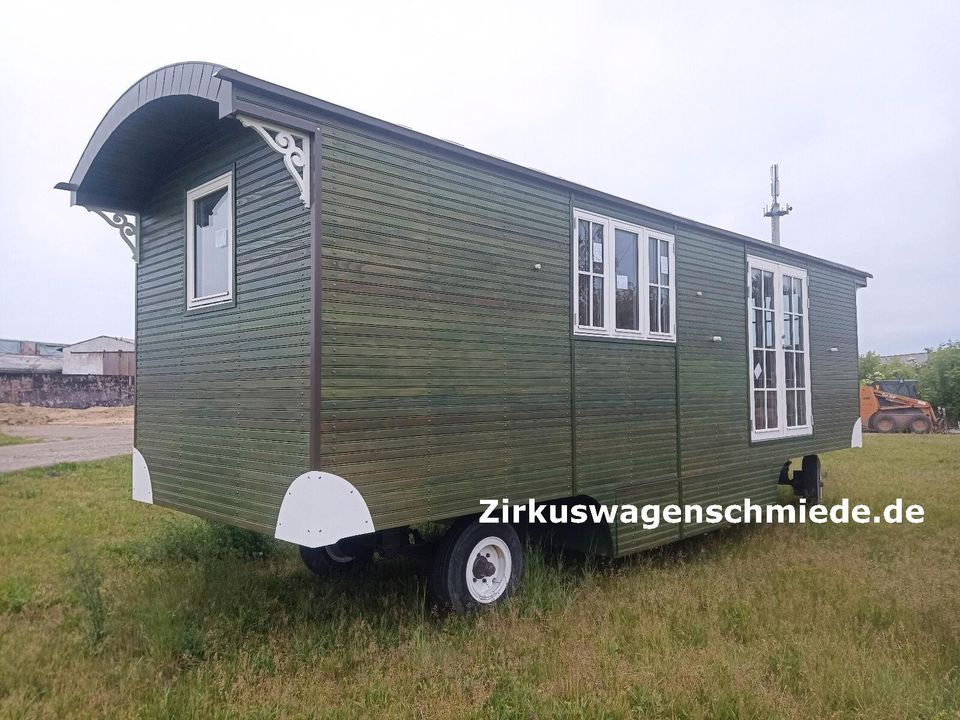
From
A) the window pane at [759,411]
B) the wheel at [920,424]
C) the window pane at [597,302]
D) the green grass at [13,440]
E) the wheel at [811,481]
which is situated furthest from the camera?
the wheel at [920,424]

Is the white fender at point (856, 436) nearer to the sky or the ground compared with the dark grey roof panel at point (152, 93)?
nearer to the ground

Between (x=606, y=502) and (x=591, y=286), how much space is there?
191 cm

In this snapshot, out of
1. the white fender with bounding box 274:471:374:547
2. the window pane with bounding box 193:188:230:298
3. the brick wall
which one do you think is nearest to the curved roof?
the window pane with bounding box 193:188:230:298

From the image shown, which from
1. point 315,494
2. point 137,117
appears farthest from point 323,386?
point 137,117

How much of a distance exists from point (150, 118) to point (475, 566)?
13.4 ft

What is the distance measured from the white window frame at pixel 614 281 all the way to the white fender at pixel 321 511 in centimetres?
258

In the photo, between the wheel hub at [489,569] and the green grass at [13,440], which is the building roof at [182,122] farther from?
the green grass at [13,440]

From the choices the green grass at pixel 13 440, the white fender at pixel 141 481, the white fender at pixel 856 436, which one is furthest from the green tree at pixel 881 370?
the white fender at pixel 141 481

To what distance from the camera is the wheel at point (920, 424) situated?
25.5m

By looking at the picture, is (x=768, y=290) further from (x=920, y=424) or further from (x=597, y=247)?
(x=920, y=424)

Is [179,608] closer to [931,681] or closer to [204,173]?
[204,173]

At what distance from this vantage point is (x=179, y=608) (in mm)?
5000

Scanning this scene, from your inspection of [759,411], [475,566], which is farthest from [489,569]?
[759,411]

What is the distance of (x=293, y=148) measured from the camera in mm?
4301
